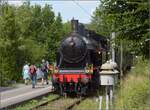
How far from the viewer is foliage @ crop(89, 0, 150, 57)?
15531 mm

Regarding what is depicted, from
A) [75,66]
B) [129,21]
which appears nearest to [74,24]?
[75,66]

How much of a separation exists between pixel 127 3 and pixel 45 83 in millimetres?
21921

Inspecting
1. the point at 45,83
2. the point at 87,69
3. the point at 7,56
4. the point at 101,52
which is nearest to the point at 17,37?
the point at 7,56

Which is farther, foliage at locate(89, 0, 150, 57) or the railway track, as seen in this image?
the railway track

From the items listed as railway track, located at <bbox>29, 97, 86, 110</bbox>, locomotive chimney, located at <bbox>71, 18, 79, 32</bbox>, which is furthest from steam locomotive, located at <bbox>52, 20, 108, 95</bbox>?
railway track, located at <bbox>29, 97, 86, 110</bbox>

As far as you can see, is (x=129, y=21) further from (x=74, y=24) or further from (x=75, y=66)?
(x=74, y=24)

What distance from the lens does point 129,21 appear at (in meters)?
16.0

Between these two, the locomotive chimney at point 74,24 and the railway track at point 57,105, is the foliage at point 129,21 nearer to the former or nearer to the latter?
the railway track at point 57,105

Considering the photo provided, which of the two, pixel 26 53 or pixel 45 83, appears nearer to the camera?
pixel 45 83

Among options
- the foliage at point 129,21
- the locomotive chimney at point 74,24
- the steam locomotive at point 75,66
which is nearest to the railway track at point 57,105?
the steam locomotive at point 75,66

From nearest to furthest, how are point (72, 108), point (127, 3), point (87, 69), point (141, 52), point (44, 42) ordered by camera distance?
point (127, 3) → point (141, 52) → point (72, 108) → point (87, 69) → point (44, 42)

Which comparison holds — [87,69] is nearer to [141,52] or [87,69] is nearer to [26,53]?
[141,52]

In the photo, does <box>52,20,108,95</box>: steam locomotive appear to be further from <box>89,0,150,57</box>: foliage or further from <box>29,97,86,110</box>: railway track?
<box>89,0,150,57</box>: foliage

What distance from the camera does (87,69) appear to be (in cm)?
2488
